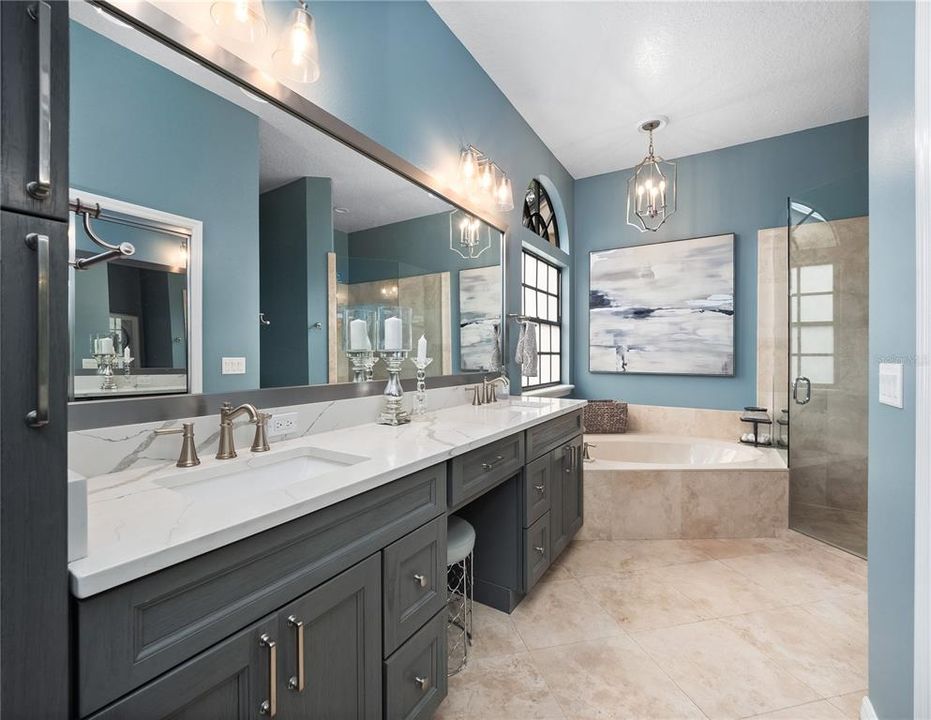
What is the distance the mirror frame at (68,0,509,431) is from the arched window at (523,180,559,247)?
1.75m

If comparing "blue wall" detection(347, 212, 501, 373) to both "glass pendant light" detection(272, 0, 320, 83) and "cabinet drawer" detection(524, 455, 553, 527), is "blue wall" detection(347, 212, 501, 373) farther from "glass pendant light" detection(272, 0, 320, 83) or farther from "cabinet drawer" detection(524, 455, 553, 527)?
"cabinet drawer" detection(524, 455, 553, 527)

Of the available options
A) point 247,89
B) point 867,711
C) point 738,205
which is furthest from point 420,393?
point 738,205

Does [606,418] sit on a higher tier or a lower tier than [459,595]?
higher

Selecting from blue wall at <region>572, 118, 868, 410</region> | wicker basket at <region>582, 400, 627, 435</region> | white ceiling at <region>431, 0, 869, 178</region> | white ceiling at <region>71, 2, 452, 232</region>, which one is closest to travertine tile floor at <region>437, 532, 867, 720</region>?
wicker basket at <region>582, 400, 627, 435</region>

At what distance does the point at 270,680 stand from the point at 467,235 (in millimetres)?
2103

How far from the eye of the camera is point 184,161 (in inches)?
42.3

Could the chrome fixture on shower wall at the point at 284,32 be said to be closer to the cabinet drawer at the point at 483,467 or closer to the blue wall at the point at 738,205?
the cabinet drawer at the point at 483,467

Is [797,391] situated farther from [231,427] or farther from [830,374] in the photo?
[231,427]

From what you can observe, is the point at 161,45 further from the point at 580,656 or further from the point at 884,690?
the point at 884,690

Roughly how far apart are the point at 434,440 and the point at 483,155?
1.84 m

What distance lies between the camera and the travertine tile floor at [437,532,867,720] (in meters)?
1.40

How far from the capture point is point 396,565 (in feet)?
3.39

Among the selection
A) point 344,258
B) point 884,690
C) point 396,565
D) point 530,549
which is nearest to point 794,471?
point 884,690

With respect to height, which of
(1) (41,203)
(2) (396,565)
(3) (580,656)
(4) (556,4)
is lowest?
(3) (580,656)
